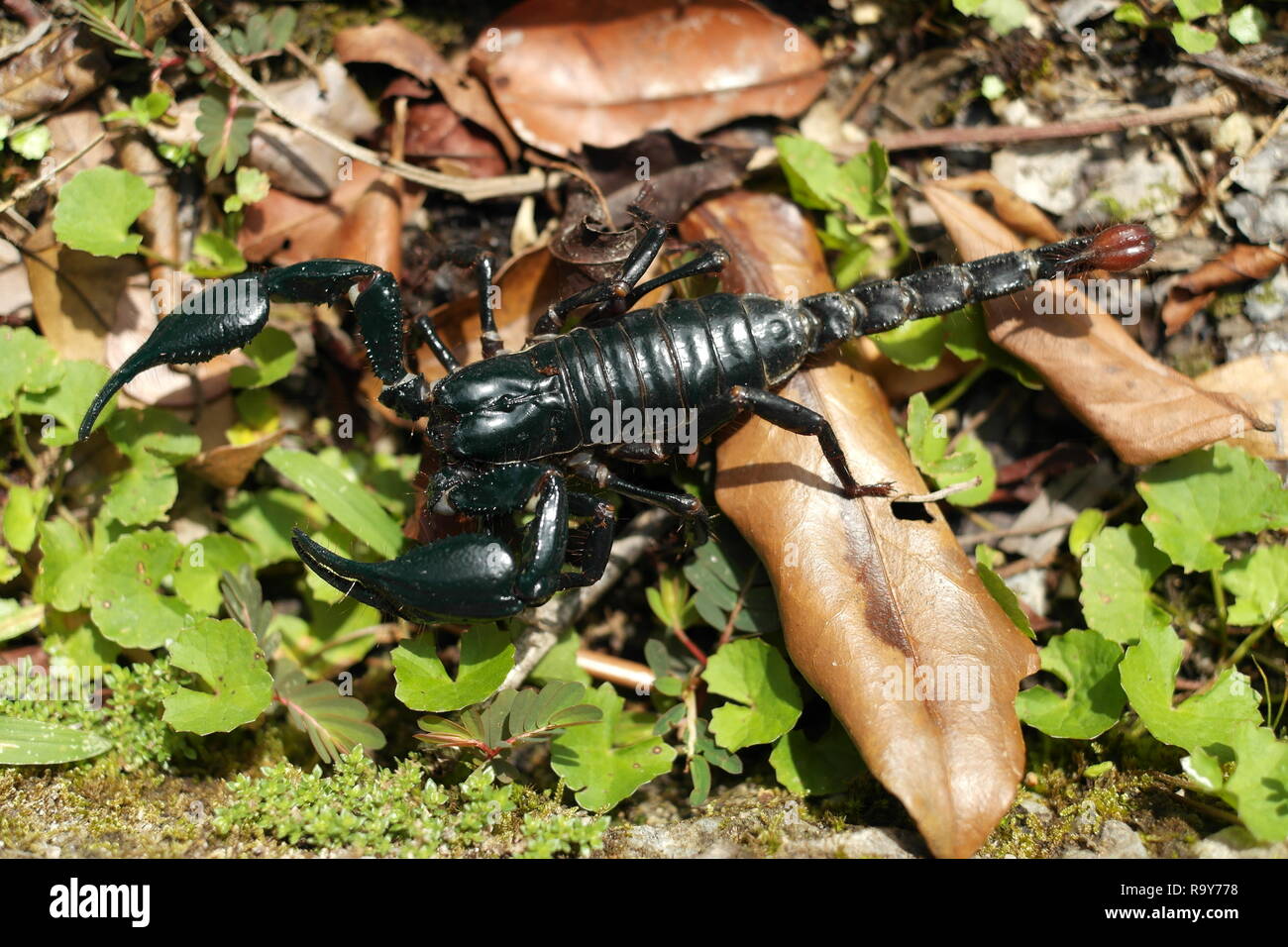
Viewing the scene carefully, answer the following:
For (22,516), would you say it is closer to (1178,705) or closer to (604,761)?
(604,761)

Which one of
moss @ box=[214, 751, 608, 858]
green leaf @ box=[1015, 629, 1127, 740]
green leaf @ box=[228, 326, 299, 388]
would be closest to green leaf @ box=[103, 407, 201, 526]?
green leaf @ box=[228, 326, 299, 388]

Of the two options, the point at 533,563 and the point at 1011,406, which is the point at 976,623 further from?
the point at 533,563

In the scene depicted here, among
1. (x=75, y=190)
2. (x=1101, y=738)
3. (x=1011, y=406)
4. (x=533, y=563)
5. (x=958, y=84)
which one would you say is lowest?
(x=1101, y=738)

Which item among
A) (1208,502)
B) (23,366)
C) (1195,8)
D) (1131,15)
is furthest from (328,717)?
(1195,8)

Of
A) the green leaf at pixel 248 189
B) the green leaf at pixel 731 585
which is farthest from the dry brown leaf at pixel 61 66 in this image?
the green leaf at pixel 731 585

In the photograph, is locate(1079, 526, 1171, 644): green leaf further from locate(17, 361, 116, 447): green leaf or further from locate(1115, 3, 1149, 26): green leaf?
locate(17, 361, 116, 447): green leaf
